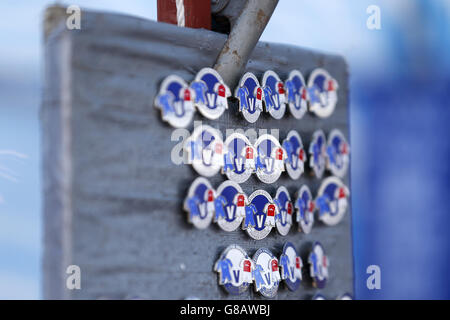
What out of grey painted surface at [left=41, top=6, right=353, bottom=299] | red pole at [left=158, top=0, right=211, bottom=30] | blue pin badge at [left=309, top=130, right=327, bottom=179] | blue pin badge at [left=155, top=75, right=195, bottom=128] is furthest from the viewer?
blue pin badge at [left=309, top=130, right=327, bottom=179]

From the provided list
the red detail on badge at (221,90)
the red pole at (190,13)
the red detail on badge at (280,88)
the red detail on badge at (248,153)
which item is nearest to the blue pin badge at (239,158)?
the red detail on badge at (248,153)

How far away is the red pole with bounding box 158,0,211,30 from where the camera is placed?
1.87m

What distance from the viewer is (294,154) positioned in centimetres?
203

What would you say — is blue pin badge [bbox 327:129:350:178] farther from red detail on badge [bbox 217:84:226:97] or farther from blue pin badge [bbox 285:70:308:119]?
red detail on badge [bbox 217:84:226:97]

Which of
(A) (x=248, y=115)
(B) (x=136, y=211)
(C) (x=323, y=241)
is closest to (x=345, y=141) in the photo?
(C) (x=323, y=241)

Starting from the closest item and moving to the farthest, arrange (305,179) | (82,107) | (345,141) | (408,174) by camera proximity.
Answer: (82,107) → (305,179) → (345,141) → (408,174)

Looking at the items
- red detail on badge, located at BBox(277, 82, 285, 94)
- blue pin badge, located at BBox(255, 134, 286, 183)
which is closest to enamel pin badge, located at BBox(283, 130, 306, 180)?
blue pin badge, located at BBox(255, 134, 286, 183)

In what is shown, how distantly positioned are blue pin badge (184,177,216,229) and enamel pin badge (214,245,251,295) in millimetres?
119

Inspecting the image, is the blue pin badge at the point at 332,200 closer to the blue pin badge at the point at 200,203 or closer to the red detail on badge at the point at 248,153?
the red detail on badge at the point at 248,153

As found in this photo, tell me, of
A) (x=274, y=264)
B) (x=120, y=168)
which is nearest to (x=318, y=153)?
(x=274, y=264)

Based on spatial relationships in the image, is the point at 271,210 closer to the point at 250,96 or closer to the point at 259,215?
the point at 259,215

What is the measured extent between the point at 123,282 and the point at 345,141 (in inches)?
41.6
